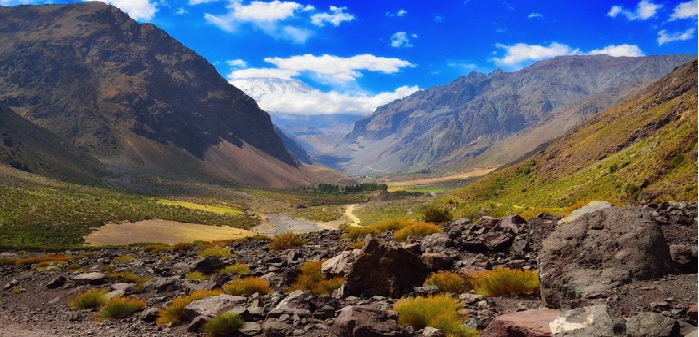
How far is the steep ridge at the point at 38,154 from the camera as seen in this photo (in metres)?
151

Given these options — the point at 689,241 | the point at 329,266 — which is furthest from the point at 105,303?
the point at 689,241

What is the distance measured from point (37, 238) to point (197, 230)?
2821cm

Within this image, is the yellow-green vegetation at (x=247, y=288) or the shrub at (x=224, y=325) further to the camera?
the yellow-green vegetation at (x=247, y=288)

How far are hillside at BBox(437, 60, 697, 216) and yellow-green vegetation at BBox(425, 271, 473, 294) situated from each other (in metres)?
30.3

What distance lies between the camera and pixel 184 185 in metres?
194

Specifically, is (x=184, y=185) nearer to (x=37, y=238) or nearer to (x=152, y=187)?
(x=152, y=187)

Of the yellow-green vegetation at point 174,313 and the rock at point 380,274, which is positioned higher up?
the rock at point 380,274

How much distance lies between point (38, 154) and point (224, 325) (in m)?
200

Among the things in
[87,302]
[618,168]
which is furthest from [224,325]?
[618,168]

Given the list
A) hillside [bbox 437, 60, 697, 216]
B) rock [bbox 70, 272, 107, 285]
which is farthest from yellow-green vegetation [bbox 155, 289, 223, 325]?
hillside [bbox 437, 60, 697, 216]

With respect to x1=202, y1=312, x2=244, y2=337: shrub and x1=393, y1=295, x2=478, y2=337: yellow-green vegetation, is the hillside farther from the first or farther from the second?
x1=202, y1=312, x2=244, y2=337: shrub

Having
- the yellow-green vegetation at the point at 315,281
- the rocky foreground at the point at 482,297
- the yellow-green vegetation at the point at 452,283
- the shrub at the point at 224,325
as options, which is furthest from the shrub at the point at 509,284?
the shrub at the point at 224,325

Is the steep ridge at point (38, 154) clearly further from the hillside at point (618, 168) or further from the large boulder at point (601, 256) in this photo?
the large boulder at point (601, 256)

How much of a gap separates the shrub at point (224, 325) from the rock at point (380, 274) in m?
3.79
